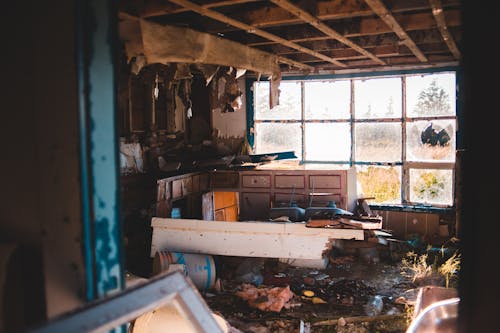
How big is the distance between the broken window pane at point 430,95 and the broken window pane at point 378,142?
1.59 ft

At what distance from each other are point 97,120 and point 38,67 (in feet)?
0.78

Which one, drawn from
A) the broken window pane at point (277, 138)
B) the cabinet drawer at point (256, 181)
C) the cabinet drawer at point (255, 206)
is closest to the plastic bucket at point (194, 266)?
the cabinet drawer at point (255, 206)

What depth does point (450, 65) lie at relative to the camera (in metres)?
7.95

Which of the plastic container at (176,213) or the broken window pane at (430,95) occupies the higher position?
the broken window pane at (430,95)

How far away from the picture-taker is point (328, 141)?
9.10m

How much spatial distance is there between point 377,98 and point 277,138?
7.29 ft

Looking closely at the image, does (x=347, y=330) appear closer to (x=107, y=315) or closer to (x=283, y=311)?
(x=283, y=311)

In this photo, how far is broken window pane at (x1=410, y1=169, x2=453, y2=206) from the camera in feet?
26.7

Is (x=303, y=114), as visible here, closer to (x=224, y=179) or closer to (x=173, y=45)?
(x=224, y=179)

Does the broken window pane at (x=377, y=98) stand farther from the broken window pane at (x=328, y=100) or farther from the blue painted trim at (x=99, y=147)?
the blue painted trim at (x=99, y=147)

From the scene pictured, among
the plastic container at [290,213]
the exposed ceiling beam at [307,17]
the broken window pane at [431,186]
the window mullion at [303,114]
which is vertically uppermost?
the exposed ceiling beam at [307,17]

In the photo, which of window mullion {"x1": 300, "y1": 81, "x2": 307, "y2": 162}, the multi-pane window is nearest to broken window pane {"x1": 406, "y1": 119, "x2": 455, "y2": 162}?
the multi-pane window

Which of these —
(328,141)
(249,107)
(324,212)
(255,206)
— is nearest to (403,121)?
(328,141)

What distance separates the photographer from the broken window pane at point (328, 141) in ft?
29.4
